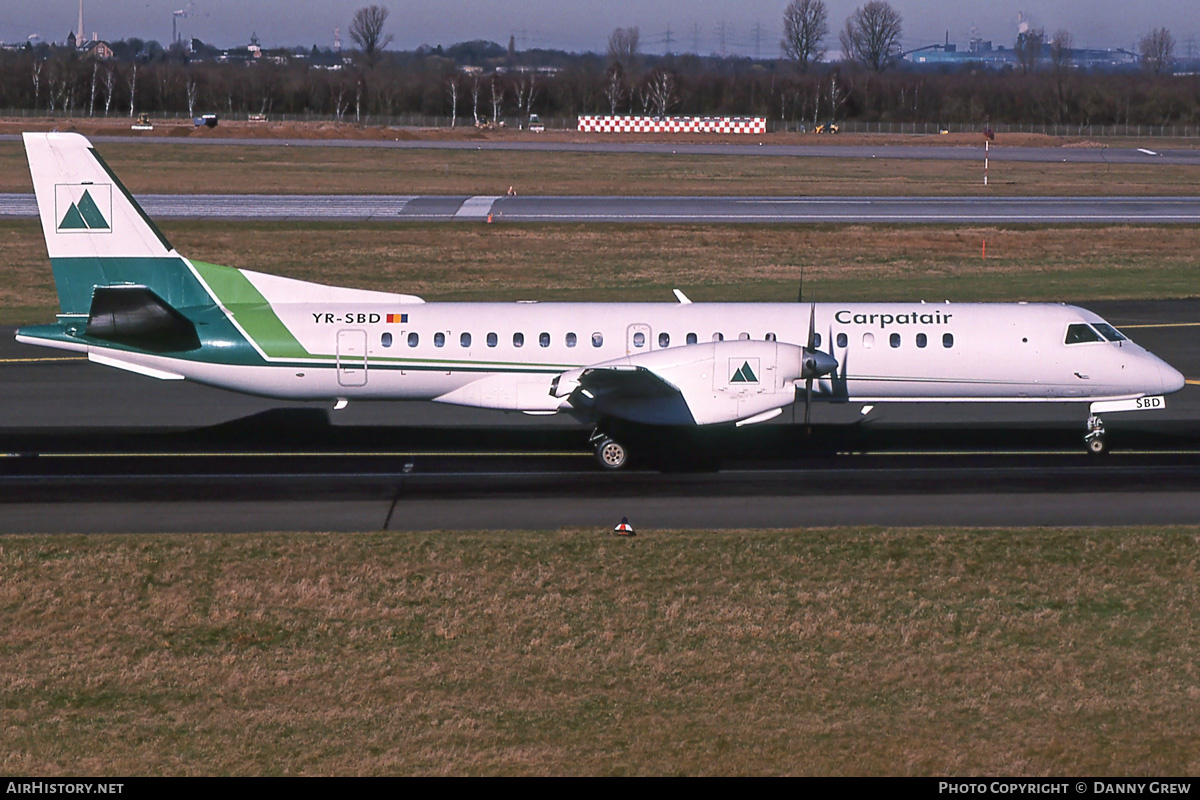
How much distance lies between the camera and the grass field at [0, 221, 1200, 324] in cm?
4562

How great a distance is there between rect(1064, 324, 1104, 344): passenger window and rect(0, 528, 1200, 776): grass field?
20.0 feet

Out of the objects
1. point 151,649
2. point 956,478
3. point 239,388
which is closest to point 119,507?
point 239,388

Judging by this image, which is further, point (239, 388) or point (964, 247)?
point (964, 247)

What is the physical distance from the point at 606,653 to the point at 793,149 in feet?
338

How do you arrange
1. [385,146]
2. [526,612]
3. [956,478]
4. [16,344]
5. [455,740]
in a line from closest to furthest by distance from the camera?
[455,740], [526,612], [956,478], [16,344], [385,146]

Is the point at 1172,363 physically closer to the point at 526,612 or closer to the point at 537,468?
the point at 537,468

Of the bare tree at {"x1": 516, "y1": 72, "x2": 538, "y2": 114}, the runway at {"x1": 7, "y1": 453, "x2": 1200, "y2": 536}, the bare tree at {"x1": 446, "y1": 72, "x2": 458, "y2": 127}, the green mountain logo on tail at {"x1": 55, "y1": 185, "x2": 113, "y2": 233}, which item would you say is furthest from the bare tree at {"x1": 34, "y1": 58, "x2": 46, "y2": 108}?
the runway at {"x1": 7, "y1": 453, "x2": 1200, "y2": 536}

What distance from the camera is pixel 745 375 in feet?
75.6

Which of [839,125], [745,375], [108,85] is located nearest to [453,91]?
[108,85]

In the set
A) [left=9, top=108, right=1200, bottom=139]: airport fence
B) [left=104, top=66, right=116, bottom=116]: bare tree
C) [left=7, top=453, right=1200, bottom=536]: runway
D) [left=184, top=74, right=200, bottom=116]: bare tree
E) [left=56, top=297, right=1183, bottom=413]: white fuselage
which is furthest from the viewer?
[left=184, top=74, right=200, bottom=116]: bare tree

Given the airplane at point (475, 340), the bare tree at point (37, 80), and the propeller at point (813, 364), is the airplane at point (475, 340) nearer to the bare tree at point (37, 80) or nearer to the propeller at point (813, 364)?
the propeller at point (813, 364)

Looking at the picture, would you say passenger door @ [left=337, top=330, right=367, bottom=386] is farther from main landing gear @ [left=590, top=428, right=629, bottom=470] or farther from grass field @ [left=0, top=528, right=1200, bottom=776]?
grass field @ [left=0, top=528, right=1200, bottom=776]
